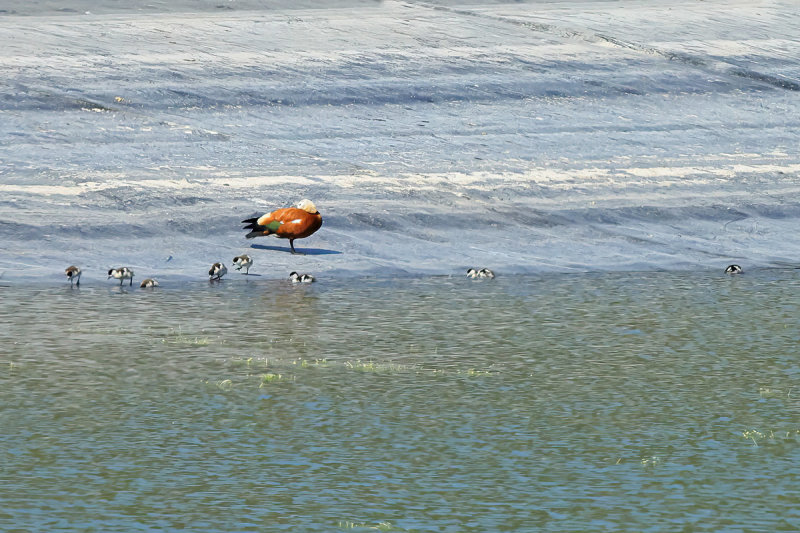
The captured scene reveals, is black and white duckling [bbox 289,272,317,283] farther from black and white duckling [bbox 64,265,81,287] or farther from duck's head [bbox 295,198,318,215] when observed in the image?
black and white duckling [bbox 64,265,81,287]

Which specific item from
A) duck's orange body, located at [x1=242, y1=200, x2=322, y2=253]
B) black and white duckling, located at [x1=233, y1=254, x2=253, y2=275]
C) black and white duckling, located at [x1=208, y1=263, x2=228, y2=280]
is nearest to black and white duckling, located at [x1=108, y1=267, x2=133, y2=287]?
black and white duckling, located at [x1=208, y1=263, x2=228, y2=280]

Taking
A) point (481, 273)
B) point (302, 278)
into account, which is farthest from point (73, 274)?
point (481, 273)

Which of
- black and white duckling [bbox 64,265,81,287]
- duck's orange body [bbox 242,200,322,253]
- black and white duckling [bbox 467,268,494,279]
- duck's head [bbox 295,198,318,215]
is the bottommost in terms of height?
black and white duckling [bbox 64,265,81,287]

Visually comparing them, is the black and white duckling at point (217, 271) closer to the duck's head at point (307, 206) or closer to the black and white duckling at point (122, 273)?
the black and white duckling at point (122, 273)

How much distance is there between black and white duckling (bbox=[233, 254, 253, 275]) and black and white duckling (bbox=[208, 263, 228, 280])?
0.77 feet

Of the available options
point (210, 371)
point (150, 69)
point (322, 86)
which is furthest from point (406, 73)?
point (210, 371)

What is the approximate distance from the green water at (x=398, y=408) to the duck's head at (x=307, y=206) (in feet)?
5.20

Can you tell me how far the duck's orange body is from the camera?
1471 centimetres

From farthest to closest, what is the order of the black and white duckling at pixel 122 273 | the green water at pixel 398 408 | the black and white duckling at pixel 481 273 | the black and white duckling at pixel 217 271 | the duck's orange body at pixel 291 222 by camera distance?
1. the duck's orange body at pixel 291 222
2. the black and white duckling at pixel 481 273
3. the black and white duckling at pixel 217 271
4. the black and white duckling at pixel 122 273
5. the green water at pixel 398 408

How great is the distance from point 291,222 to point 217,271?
1386 millimetres

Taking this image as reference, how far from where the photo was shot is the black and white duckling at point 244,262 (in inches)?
545

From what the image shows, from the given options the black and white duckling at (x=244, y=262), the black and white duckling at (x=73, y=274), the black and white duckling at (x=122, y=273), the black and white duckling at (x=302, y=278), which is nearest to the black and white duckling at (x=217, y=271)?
the black and white duckling at (x=244, y=262)

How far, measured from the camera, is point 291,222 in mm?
14727

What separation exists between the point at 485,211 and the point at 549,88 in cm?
458
